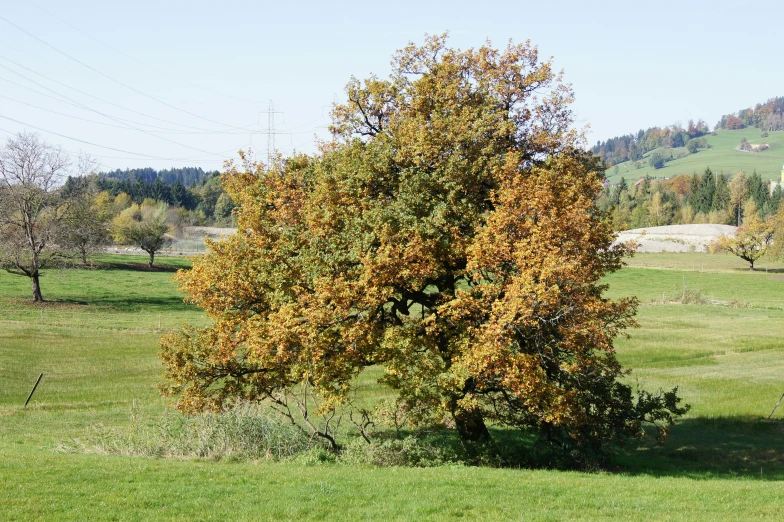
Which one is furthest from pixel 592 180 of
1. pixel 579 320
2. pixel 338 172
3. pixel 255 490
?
pixel 255 490

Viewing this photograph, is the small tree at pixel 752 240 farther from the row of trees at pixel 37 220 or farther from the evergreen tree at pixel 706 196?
the row of trees at pixel 37 220

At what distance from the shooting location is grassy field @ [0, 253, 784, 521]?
13625 mm

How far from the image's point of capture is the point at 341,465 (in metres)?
19.2

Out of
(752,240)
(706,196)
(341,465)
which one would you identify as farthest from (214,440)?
(706,196)

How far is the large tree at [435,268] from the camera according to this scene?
1959cm

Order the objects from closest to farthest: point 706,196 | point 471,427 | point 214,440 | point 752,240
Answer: point 214,440, point 471,427, point 752,240, point 706,196

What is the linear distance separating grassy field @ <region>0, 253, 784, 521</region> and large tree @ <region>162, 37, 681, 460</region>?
2648mm

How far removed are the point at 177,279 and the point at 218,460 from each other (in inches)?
297

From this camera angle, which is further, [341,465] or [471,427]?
[471,427]

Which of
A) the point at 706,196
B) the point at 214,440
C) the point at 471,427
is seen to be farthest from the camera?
the point at 706,196

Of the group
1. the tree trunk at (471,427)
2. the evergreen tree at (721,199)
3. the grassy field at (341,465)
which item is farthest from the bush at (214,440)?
the evergreen tree at (721,199)

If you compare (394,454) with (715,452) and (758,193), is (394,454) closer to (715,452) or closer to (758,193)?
(715,452)

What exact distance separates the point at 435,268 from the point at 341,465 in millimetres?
5914

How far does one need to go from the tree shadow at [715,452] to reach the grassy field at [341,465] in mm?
77
